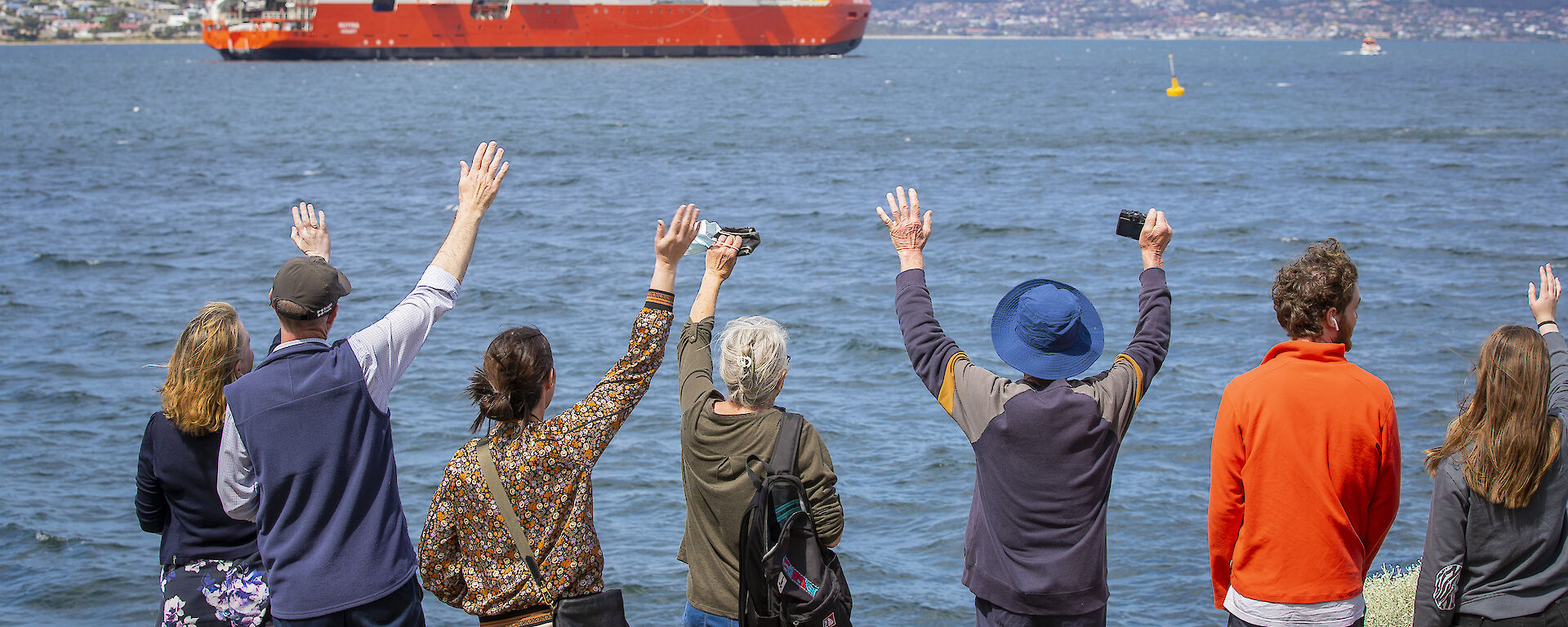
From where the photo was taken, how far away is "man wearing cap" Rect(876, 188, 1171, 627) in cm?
325

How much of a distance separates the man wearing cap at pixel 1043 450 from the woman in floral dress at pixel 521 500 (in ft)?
3.38

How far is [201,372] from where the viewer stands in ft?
11.3

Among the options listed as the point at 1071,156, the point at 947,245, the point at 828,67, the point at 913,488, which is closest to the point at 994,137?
the point at 1071,156

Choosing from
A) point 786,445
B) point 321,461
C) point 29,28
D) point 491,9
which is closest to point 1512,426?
point 786,445

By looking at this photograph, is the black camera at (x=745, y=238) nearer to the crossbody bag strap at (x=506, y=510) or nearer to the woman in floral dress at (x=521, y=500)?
the woman in floral dress at (x=521, y=500)

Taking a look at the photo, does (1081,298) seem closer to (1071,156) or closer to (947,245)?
(947,245)

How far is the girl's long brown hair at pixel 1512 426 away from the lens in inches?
128

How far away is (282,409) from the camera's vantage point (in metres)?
3.19

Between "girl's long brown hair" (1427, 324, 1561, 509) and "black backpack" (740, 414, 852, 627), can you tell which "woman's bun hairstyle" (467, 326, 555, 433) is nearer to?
"black backpack" (740, 414, 852, 627)

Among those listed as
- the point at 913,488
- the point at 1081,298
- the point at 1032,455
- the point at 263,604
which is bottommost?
the point at 913,488

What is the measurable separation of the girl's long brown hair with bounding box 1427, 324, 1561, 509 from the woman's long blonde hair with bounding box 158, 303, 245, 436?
138 inches

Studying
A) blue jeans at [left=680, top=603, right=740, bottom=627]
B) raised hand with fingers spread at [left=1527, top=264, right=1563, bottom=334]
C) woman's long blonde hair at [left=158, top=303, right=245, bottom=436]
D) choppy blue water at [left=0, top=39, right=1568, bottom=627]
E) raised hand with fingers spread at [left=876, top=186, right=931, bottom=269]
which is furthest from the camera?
choppy blue water at [left=0, top=39, right=1568, bottom=627]

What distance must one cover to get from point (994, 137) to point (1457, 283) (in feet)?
71.6

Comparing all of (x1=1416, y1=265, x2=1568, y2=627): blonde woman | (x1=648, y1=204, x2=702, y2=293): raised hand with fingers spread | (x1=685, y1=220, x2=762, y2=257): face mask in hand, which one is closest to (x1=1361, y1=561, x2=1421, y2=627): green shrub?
(x1=1416, y1=265, x2=1568, y2=627): blonde woman
